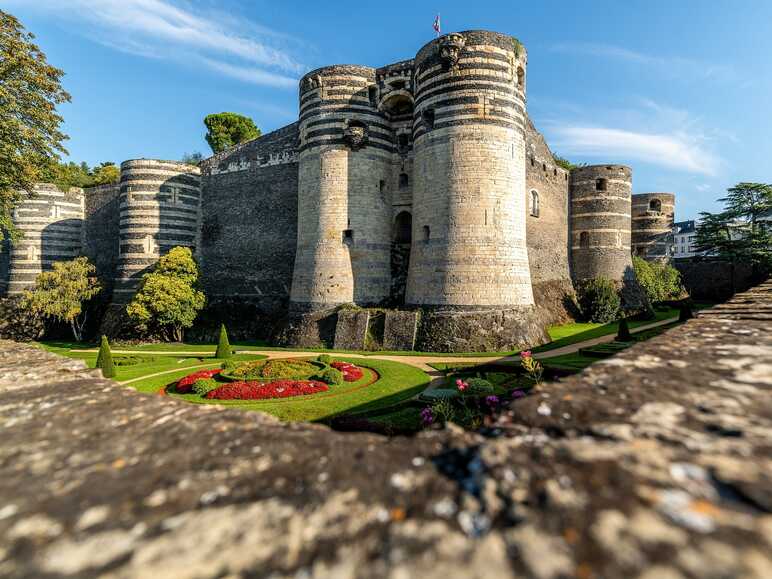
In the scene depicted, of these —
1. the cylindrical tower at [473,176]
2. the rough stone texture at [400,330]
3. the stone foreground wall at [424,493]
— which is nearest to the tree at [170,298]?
the rough stone texture at [400,330]

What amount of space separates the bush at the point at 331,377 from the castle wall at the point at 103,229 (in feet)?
89.1

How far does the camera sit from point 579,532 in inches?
59.2

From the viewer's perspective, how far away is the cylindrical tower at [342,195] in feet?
76.5

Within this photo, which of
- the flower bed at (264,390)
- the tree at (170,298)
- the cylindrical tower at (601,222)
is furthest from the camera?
the cylindrical tower at (601,222)

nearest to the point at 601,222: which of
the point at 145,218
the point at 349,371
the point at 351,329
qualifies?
the point at 351,329

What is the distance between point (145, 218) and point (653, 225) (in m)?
45.3

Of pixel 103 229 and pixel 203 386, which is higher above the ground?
pixel 103 229

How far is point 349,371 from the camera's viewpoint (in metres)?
16.3

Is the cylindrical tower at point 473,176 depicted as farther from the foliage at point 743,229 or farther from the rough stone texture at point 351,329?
the foliage at point 743,229

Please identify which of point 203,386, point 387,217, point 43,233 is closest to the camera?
point 203,386

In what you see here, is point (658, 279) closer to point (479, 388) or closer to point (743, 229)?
point (743, 229)

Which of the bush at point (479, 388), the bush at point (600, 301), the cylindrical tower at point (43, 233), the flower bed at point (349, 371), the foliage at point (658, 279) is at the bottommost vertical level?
the flower bed at point (349, 371)

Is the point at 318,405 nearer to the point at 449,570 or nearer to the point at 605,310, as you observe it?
the point at 449,570

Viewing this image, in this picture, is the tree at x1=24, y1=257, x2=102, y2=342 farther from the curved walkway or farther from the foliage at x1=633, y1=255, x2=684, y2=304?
the foliage at x1=633, y1=255, x2=684, y2=304
